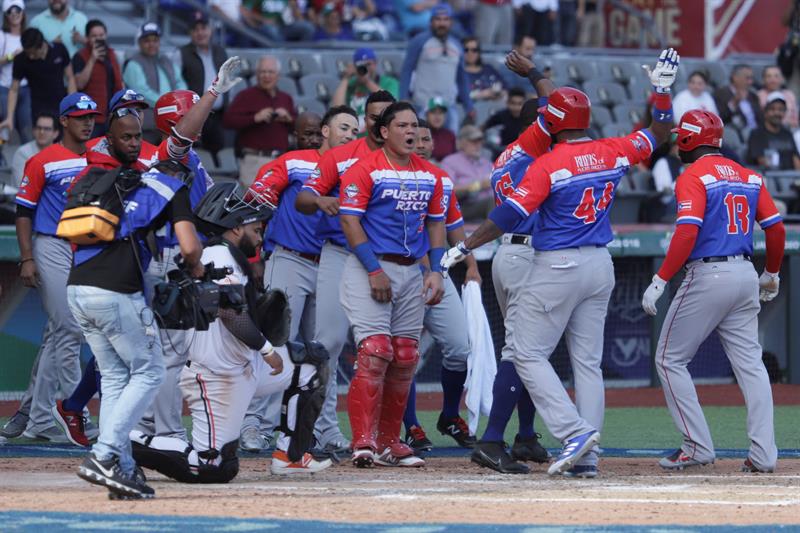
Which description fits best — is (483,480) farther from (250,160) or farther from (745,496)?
(250,160)

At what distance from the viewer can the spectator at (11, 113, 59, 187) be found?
37.9ft

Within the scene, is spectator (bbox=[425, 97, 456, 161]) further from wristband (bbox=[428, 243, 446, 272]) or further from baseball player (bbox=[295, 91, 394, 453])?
wristband (bbox=[428, 243, 446, 272])

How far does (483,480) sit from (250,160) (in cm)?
641

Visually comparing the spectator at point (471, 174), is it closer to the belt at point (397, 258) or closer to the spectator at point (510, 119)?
the spectator at point (510, 119)

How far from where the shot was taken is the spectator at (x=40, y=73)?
508 inches

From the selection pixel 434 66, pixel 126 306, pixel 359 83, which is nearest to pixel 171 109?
pixel 126 306

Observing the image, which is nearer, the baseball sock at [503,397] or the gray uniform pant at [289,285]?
the baseball sock at [503,397]

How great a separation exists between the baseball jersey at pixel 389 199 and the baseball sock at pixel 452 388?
1.32 m

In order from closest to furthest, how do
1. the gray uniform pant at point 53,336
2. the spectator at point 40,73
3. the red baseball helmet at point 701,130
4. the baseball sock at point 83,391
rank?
the red baseball helmet at point 701,130 → the baseball sock at point 83,391 → the gray uniform pant at point 53,336 → the spectator at point 40,73

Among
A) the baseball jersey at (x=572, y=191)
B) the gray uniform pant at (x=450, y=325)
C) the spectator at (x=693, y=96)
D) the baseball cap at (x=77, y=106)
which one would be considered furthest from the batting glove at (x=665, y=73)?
the spectator at (x=693, y=96)

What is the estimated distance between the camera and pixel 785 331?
13320 millimetres

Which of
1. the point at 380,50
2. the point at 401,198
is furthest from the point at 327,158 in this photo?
the point at 380,50

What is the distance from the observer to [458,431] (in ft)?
30.9

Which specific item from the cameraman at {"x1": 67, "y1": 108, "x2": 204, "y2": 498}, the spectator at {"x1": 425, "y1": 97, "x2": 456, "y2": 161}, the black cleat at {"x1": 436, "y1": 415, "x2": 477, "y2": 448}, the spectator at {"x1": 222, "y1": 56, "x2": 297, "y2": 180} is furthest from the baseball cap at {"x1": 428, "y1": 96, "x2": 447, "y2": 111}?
the cameraman at {"x1": 67, "y1": 108, "x2": 204, "y2": 498}
